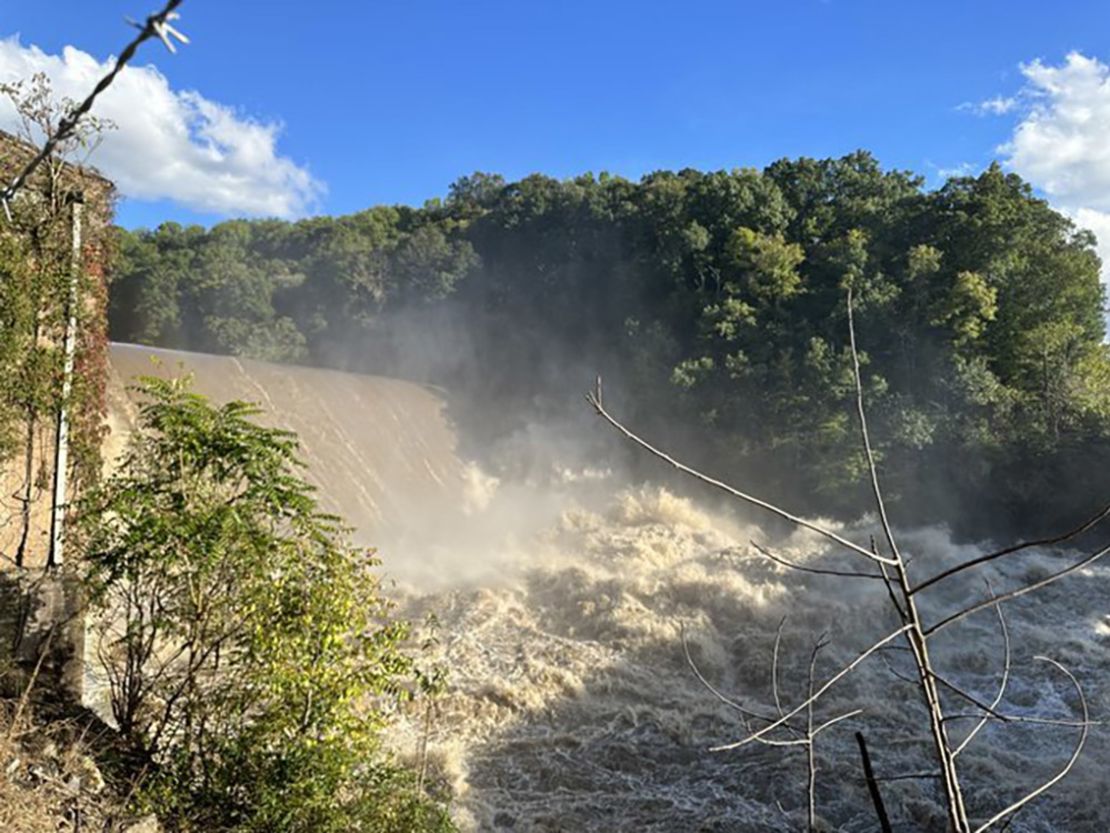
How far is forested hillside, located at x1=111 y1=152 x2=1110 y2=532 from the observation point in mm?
18078

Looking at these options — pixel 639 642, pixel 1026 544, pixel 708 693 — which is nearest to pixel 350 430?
pixel 639 642

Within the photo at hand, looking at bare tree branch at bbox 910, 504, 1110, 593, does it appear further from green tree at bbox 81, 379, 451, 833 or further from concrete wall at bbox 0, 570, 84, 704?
concrete wall at bbox 0, 570, 84, 704

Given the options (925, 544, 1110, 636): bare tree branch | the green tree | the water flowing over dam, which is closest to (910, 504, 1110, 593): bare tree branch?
(925, 544, 1110, 636): bare tree branch

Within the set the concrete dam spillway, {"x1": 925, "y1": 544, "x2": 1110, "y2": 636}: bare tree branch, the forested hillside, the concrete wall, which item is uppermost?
the forested hillside

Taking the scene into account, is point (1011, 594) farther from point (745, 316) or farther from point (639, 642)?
point (745, 316)

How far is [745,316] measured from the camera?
20.7 m

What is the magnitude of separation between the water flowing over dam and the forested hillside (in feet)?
8.09

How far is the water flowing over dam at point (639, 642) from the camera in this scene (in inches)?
315

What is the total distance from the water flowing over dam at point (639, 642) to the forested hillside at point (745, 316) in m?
2.47

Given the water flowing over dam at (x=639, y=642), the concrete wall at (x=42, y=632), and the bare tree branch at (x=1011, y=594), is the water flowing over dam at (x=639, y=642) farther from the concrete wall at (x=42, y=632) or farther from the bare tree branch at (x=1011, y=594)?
the concrete wall at (x=42, y=632)

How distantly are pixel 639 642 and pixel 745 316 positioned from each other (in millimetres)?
11477

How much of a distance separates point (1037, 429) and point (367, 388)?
49.0 feet

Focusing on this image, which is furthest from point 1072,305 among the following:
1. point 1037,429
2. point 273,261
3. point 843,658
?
point 273,261

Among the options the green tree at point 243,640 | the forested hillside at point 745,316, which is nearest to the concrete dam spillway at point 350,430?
the forested hillside at point 745,316
